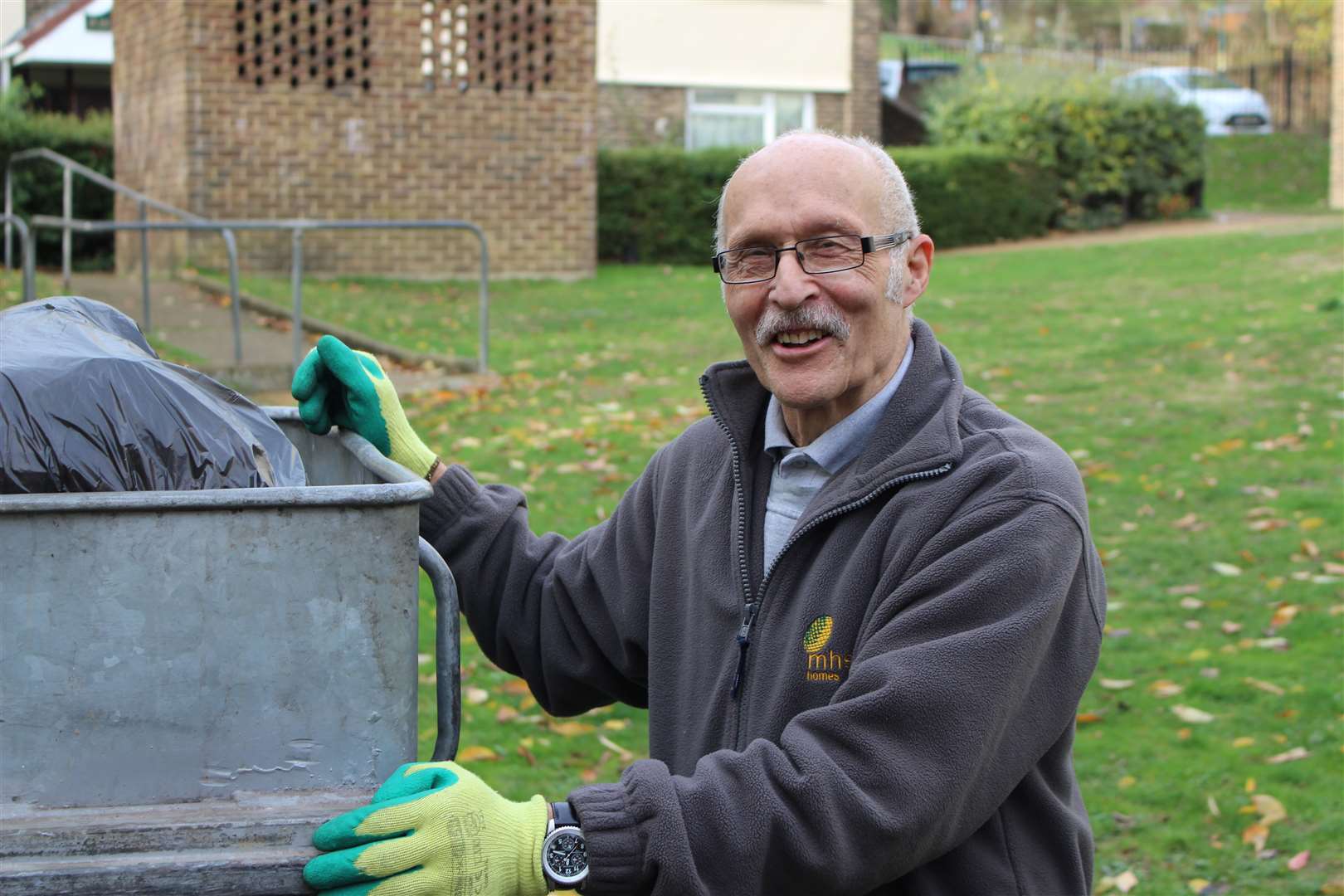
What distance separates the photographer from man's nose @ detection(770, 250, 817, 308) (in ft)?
Answer: 7.71

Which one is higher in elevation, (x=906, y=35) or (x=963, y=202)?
(x=906, y=35)

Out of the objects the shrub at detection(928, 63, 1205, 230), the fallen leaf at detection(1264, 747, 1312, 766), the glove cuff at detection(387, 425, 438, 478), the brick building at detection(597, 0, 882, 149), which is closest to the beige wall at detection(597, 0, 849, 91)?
the brick building at detection(597, 0, 882, 149)

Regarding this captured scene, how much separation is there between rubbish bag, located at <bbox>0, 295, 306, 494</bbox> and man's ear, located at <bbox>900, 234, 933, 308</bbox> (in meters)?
1.02

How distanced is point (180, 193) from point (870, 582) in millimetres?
14205

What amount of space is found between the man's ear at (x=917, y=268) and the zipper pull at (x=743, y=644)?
0.55 m

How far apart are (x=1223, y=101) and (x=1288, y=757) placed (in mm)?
28943

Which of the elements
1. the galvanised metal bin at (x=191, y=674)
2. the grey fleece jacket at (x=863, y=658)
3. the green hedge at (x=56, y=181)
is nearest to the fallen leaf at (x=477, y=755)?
the grey fleece jacket at (x=863, y=658)

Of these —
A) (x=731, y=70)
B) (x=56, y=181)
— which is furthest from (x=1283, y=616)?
(x=731, y=70)

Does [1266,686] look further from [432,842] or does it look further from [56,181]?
[56,181]

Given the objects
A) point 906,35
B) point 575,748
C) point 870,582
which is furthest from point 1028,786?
point 906,35

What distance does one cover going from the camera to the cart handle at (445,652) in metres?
2.06

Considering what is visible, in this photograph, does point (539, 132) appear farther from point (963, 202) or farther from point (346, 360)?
point (346, 360)

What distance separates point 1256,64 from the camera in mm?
33125

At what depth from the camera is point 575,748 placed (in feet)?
16.2
